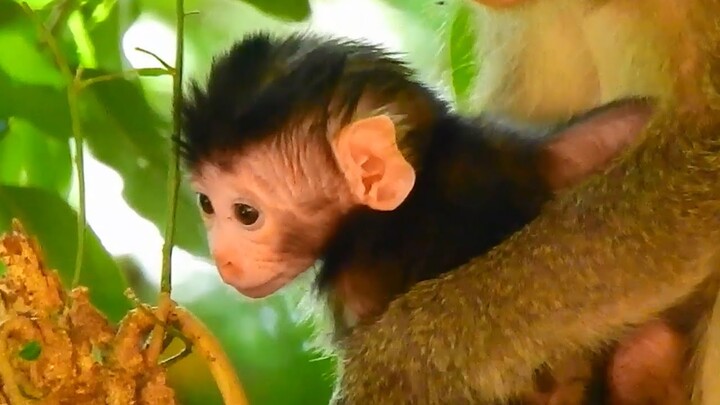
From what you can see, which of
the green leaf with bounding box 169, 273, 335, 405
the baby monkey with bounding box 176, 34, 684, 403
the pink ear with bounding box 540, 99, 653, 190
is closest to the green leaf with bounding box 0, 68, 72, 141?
the baby monkey with bounding box 176, 34, 684, 403

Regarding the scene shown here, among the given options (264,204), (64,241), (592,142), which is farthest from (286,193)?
(592,142)

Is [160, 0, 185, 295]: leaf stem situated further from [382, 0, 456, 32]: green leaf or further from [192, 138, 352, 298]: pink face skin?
[382, 0, 456, 32]: green leaf

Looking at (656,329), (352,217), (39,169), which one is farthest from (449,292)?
(39,169)

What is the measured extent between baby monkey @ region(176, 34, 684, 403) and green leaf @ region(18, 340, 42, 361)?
22 cm

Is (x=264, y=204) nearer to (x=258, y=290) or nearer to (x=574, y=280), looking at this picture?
(x=258, y=290)

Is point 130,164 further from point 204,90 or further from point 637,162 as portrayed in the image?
point 637,162

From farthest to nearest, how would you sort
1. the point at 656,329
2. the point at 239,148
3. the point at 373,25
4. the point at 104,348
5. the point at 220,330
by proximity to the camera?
1. the point at 373,25
2. the point at 220,330
3. the point at 656,329
4. the point at 239,148
5. the point at 104,348

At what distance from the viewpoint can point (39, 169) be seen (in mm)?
1120

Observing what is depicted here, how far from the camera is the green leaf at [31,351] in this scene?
2.33ft

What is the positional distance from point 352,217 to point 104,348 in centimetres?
31

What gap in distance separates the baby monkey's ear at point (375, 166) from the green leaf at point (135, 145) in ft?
0.82

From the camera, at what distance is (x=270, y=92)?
907 mm

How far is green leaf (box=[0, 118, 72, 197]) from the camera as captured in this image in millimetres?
1105

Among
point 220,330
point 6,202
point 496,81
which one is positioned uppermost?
point 6,202
